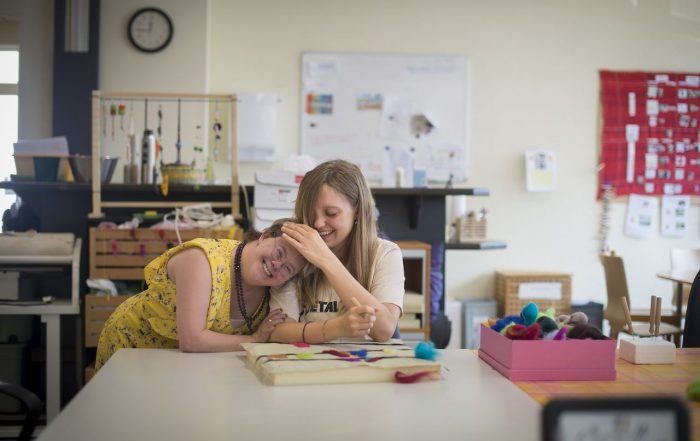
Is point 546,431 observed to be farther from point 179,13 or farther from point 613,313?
point 179,13

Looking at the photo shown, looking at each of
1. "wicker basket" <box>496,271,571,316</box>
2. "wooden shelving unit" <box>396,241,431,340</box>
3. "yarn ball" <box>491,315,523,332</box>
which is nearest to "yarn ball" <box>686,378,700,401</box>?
"yarn ball" <box>491,315,523,332</box>

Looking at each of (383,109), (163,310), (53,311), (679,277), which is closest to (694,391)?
(163,310)

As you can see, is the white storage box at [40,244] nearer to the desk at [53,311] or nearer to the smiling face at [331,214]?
the desk at [53,311]

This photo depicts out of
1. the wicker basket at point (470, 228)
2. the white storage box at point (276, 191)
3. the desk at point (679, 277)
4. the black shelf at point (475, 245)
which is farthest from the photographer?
the wicker basket at point (470, 228)

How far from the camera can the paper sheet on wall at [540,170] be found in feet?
19.2

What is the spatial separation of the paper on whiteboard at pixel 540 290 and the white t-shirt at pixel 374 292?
358 centimetres

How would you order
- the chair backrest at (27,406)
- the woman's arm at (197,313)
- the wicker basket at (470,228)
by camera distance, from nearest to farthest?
the chair backrest at (27,406), the woman's arm at (197,313), the wicker basket at (470,228)

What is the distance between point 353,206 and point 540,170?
404 centimetres

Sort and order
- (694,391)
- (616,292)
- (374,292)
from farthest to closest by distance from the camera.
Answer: (616,292) → (374,292) → (694,391)

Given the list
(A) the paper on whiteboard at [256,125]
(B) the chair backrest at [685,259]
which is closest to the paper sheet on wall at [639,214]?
(B) the chair backrest at [685,259]

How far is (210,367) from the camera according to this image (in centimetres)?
163

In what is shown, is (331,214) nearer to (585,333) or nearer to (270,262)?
(270,262)

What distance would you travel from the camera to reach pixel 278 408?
130 cm

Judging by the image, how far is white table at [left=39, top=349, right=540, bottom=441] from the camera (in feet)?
3.83
